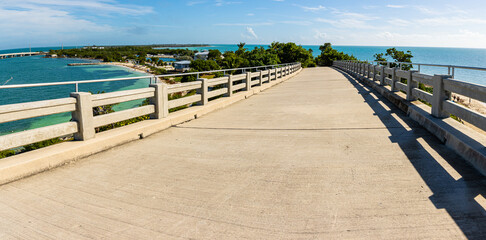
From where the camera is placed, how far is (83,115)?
6.56 metres

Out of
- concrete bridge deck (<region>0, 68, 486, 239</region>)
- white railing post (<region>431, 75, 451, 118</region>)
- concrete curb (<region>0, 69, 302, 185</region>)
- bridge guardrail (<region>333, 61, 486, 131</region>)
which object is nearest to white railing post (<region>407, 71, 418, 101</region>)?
bridge guardrail (<region>333, 61, 486, 131</region>)

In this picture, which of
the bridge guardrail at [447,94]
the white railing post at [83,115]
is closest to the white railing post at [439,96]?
the bridge guardrail at [447,94]

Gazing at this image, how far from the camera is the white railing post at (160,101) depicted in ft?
28.8

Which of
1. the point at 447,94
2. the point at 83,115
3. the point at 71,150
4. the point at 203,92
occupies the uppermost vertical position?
the point at 447,94

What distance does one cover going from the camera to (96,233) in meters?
3.66

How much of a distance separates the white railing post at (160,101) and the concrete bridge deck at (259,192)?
50.6 inches

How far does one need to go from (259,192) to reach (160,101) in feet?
16.6

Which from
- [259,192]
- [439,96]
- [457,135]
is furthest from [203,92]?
[457,135]

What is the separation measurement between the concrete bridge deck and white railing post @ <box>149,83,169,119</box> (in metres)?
1.29

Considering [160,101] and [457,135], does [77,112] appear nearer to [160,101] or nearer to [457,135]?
[160,101]

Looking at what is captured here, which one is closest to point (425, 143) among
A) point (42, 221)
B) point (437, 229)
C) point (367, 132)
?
point (367, 132)

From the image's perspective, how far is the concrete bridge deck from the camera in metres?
3.70

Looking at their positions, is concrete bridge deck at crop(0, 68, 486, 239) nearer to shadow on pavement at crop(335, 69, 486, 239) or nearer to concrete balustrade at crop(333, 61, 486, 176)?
shadow on pavement at crop(335, 69, 486, 239)

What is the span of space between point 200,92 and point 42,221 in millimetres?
7965
